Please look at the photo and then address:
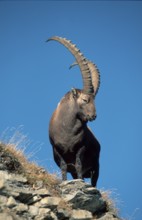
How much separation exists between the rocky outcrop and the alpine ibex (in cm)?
191

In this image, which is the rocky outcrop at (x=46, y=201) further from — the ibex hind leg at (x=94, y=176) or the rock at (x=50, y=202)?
the ibex hind leg at (x=94, y=176)

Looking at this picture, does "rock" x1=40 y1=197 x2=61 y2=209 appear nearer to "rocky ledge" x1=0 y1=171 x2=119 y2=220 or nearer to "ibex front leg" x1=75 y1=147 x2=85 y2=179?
"rocky ledge" x1=0 y1=171 x2=119 y2=220

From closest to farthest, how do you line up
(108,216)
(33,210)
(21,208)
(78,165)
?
(21,208) < (33,210) < (108,216) < (78,165)

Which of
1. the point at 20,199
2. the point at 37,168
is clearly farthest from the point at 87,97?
the point at 20,199

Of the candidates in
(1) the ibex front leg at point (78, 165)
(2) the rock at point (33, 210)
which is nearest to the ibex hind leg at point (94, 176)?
(1) the ibex front leg at point (78, 165)

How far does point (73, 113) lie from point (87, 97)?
619mm

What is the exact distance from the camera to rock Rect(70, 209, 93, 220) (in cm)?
1167

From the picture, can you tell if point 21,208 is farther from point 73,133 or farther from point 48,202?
point 73,133

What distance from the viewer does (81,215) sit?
38.7 feet

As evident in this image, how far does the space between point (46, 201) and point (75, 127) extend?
4315mm

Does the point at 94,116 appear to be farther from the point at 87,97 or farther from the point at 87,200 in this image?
the point at 87,200

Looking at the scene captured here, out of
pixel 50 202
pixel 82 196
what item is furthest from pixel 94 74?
pixel 50 202

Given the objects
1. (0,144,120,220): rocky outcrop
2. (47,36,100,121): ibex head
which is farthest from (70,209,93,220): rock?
(47,36,100,121): ibex head

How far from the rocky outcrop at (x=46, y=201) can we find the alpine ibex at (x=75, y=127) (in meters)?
1.91
